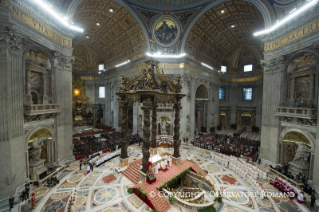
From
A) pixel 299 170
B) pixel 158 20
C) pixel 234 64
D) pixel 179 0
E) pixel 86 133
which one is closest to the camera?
pixel 299 170

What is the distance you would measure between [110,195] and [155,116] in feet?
21.4

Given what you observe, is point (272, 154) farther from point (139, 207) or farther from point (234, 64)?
point (234, 64)

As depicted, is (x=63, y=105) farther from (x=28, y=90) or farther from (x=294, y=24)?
(x=294, y=24)

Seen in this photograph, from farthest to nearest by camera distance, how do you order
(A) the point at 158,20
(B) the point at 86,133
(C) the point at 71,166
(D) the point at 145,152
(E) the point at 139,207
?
(B) the point at 86,133 → (A) the point at 158,20 → (C) the point at 71,166 → (D) the point at 145,152 → (E) the point at 139,207

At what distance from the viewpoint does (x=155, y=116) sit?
41.0ft

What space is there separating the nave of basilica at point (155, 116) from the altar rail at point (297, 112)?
8cm

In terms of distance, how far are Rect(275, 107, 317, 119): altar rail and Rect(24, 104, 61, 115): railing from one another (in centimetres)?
1877

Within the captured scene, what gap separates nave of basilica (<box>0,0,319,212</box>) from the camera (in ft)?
27.0

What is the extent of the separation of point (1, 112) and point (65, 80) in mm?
5705

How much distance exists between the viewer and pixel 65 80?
13.0m

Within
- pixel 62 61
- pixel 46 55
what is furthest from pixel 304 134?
pixel 46 55

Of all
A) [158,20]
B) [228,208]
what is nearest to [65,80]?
[158,20]

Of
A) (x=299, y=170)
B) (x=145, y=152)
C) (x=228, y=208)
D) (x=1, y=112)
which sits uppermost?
(x=1, y=112)

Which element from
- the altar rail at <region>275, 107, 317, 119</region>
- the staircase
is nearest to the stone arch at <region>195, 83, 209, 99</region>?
the altar rail at <region>275, 107, 317, 119</region>
